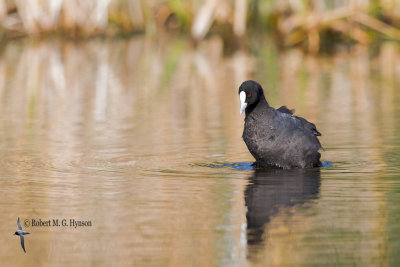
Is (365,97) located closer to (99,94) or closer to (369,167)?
(99,94)

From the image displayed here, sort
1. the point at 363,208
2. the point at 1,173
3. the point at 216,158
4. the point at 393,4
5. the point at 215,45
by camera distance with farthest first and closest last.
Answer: the point at 215,45 → the point at 393,4 → the point at 216,158 → the point at 1,173 → the point at 363,208

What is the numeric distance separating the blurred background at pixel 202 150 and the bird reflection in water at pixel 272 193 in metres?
0.02

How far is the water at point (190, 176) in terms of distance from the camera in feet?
16.2

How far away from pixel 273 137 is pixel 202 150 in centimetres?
126

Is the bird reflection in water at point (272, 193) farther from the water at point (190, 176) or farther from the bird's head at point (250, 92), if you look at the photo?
the bird's head at point (250, 92)

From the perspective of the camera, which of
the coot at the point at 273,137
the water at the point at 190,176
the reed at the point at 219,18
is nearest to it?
the water at the point at 190,176

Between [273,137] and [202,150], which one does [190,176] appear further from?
[202,150]

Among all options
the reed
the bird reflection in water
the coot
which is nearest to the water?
the bird reflection in water

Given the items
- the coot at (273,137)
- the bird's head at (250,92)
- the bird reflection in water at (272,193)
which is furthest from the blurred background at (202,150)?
the bird's head at (250,92)

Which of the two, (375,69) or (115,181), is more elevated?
(375,69)

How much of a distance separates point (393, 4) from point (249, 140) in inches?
488

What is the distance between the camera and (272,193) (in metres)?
6.47

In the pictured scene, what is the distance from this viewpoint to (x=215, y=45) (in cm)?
2377

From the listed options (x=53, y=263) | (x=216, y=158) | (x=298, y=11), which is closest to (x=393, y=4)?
(x=298, y=11)
